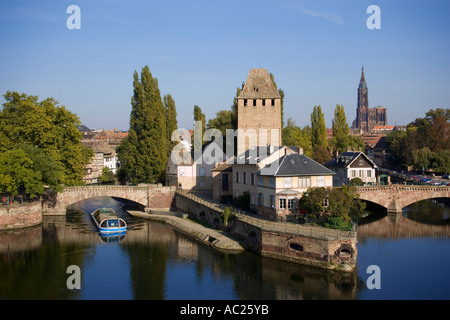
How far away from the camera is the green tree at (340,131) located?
3676 inches

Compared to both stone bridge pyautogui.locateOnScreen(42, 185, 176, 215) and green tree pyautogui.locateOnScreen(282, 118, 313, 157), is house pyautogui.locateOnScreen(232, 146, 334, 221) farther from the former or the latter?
green tree pyautogui.locateOnScreen(282, 118, 313, 157)

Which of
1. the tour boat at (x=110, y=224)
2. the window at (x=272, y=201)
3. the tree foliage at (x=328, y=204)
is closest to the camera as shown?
the tree foliage at (x=328, y=204)

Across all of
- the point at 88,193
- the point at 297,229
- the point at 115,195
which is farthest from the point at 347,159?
the point at 88,193

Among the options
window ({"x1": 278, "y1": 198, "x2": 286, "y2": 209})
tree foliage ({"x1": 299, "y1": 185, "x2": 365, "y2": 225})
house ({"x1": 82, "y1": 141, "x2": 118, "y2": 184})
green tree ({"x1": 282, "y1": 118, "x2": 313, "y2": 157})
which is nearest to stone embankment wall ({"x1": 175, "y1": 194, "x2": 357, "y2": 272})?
window ({"x1": 278, "y1": 198, "x2": 286, "y2": 209})

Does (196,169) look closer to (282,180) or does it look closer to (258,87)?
(258,87)

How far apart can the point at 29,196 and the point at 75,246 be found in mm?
16438

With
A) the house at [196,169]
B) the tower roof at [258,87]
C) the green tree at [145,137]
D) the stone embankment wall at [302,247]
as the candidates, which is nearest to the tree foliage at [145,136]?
the green tree at [145,137]

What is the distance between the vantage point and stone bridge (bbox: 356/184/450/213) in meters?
56.0

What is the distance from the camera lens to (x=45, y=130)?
2319 inches

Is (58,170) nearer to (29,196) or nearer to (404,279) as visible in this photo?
(29,196)

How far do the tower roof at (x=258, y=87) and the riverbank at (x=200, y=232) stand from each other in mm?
17801

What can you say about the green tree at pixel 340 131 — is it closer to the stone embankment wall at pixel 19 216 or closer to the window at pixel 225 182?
the window at pixel 225 182

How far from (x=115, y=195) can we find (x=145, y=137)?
32.5 ft
